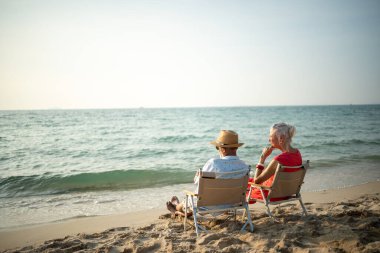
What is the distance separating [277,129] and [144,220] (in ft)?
10.0

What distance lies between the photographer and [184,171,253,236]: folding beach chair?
13.4 feet

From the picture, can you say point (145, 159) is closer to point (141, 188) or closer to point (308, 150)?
point (141, 188)

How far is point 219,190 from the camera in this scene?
420cm

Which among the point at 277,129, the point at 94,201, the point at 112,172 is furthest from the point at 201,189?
the point at 112,172

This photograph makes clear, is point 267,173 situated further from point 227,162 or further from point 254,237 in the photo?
point 254,237

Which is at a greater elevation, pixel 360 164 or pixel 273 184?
pixel 273 184

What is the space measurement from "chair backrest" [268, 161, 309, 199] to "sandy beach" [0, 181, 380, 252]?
471mm

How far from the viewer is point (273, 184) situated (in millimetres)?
4359

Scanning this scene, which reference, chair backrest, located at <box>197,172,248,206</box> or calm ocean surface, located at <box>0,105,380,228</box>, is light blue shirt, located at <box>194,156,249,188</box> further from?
calm ocean surface, located at <box>0,105,380,228</box>

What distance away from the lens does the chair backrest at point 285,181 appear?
4332 mm

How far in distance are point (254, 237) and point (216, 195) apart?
76cm

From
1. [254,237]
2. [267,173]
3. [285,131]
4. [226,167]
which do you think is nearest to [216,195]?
[226,167]

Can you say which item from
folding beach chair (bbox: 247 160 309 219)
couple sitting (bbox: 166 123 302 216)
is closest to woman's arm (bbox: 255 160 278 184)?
couple sitting (bbox: 166 123 302 216)

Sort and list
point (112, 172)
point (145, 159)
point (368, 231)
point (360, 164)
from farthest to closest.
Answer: point (145, 159) → point (360, 164) → point (112, 172) → point (368, 231)
